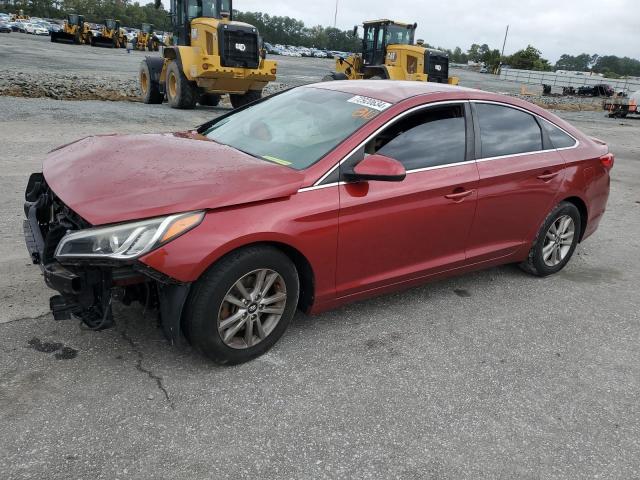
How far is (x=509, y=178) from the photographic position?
417cm

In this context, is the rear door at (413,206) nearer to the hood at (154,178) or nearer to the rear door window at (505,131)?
the rear door window at (505,131)

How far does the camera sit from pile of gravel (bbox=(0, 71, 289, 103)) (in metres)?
14.2

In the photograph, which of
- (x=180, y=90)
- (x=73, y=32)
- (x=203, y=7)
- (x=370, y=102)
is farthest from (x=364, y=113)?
(x=73, y=32)

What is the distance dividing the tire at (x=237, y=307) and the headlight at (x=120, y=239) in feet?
1.02

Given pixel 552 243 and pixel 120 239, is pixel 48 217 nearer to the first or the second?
pixel 120 239

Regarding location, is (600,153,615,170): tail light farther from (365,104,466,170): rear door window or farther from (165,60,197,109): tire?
(165,60,197,109): tire

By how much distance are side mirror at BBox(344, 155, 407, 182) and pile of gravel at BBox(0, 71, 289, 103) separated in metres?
13.0

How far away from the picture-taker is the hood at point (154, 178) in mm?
2777

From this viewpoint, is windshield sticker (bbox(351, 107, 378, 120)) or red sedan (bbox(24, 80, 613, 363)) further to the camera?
windshield sticker (bbox(351, 107, 378, 120))

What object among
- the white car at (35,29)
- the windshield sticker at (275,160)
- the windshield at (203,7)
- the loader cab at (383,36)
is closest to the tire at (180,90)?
the windshield at (203,7)

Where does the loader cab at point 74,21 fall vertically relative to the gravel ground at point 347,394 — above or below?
above

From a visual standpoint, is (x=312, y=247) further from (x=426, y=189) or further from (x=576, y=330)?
(x=576, y=330)

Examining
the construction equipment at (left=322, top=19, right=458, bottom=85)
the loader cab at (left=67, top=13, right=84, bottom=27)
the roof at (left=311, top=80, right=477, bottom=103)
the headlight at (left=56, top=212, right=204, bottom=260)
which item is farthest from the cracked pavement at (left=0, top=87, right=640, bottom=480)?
the loader cab at (left=67, top=13, right=84, bottom=27)

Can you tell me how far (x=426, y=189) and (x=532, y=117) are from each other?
1.49 meters
